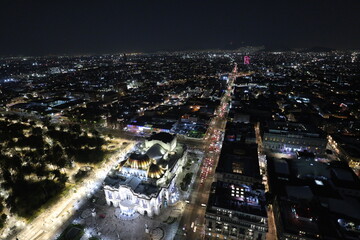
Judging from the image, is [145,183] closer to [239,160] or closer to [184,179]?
[184,179]

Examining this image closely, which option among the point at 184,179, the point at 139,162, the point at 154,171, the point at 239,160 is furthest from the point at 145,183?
the point at 239,160

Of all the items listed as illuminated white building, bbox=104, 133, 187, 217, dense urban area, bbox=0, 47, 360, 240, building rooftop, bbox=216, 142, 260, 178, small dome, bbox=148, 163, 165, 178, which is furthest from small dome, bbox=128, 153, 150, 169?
building rooftop, bbox=216, 142, 260, 178

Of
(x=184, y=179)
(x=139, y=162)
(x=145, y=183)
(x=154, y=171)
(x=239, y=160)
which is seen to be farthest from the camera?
(x=239, y=160)

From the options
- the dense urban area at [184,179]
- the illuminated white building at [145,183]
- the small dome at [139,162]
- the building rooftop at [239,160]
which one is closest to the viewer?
the dense urban area at [184,179]

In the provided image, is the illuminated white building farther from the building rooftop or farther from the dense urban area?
the building rooftop

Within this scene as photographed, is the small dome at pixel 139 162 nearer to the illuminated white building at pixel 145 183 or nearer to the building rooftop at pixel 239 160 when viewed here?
the illuminated white building at pixel 145 183

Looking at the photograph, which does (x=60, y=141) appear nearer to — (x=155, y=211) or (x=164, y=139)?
(x=164, y=139)

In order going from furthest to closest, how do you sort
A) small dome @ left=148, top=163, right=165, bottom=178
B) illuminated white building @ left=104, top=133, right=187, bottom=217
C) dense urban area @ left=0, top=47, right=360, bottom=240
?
small dome @ left=148, top=163, right=165, bottom=178 → illuminated white building @ left=104, top=133, right=187, bottom=217 → dense urban area @ left=0, top=47, right=360, bottom=240

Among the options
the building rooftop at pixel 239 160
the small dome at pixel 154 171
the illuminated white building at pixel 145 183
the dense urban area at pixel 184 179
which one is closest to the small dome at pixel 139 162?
the illuminated white building at pixel 145 183
